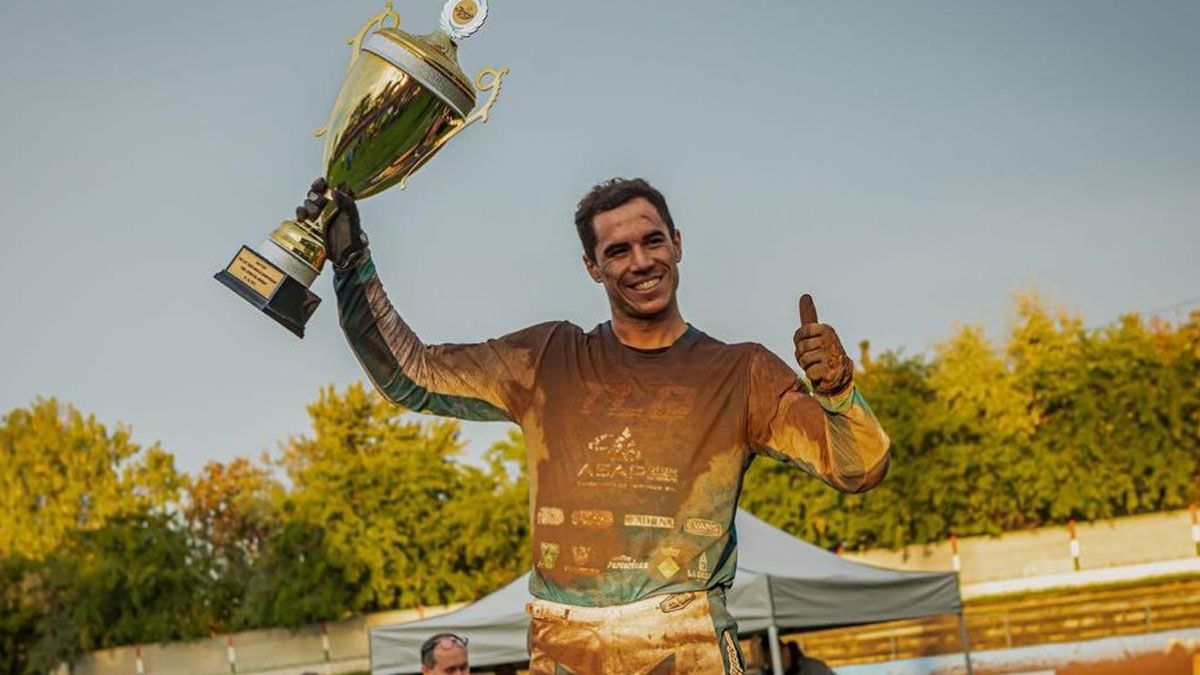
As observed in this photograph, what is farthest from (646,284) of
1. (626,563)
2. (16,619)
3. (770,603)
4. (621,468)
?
(16,619)

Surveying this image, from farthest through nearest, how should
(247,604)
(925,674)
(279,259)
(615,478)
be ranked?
(247,604)
(925,674)
(279,259)
(615,478)

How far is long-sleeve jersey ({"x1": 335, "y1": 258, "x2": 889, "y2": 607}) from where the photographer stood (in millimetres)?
4062

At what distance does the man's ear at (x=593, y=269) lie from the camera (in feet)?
14.5

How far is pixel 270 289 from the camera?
4477mm

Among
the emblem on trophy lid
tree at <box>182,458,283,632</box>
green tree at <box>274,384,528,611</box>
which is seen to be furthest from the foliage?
the emblem on trophy lid

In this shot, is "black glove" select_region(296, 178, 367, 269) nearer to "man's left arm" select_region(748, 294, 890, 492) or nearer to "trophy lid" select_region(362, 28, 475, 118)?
"trophy lid" select_region(362, 28, 475, 118)

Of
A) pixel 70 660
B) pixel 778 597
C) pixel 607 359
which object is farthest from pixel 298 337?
pixel 70 660

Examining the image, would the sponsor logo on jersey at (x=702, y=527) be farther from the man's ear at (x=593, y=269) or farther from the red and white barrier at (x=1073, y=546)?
the red and white barrier at (x=1073, y=546)

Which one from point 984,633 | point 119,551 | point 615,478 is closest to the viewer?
point 615,478

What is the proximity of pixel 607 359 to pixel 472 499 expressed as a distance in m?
56.1

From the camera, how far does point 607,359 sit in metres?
4.32

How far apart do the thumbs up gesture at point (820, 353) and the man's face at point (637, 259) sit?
54 cm

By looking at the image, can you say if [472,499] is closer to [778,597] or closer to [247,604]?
[247,604]

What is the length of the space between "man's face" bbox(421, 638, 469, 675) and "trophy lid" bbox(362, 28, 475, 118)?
6939 millimetres
